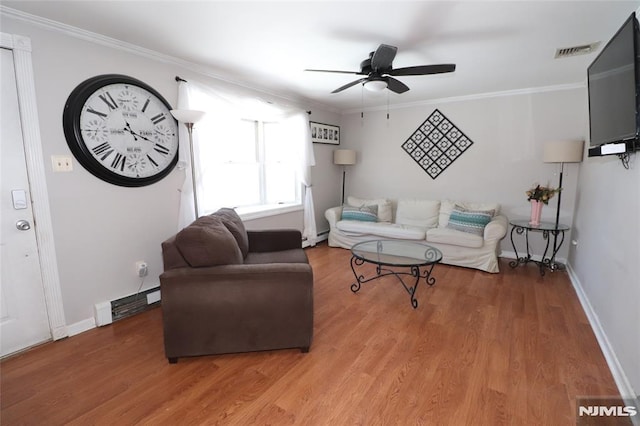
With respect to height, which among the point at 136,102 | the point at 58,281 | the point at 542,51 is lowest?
the point at 58,281

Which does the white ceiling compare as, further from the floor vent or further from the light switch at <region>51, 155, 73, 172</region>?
the floor vent

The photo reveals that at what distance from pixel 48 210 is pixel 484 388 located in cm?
321

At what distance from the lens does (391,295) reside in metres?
3.08

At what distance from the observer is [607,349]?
2.07m

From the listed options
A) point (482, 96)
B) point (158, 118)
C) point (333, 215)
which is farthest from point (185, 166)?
point (482, 96)

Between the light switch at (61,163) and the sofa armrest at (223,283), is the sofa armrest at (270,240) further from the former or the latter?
the light switch at (61,163)

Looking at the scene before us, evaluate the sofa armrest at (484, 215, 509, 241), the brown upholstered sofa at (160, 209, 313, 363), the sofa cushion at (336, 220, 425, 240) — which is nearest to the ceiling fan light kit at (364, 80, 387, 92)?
the brown upholstered sofa at (160, 209, 313, 363)

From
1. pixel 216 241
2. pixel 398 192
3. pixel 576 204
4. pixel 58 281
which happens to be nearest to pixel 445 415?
pixel 216 241

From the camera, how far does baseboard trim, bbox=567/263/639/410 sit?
1726 mm

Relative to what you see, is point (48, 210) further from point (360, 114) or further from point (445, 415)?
point (360, 114)

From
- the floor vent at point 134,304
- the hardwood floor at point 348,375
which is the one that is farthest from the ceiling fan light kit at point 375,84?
the floor vent at point 134,304

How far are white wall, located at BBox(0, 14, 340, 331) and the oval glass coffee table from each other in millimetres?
1984

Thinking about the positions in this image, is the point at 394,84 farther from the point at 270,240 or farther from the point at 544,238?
the point at 544,238

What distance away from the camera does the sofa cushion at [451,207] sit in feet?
13.6
